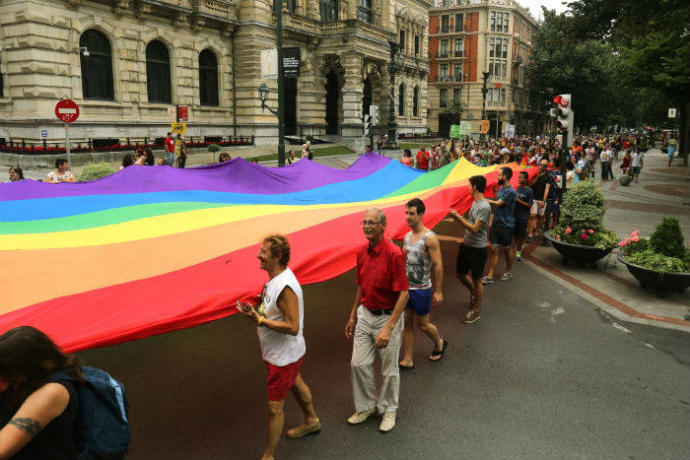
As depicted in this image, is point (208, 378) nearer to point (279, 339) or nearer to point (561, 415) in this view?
point (279, 339)

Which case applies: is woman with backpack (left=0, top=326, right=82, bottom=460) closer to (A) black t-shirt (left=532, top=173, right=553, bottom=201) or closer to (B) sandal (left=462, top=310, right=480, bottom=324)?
(B) sandal (left=462, top=310, right=480, bottom=324)

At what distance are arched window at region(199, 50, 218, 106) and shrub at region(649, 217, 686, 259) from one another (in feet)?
94.9

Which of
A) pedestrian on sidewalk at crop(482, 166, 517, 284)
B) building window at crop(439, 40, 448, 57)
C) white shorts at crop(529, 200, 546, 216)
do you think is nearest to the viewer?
pedestrian on sidewalk at crop(482, 166, 517, 284)

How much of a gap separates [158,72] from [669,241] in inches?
1099

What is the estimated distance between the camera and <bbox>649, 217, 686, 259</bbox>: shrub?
8.60 metres

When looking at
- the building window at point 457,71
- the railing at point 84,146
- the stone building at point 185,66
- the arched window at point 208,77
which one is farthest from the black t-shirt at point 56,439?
the building window at point 457,71

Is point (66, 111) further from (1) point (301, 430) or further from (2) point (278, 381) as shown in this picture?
(2) point (278, 381)

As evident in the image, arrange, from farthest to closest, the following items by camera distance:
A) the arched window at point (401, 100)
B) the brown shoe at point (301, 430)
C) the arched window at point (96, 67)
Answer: the arched window at point (401, 100)
the arched window at point (96, 67)
the brown shoe at point (301, 430)

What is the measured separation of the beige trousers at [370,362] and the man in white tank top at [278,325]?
2.35ft

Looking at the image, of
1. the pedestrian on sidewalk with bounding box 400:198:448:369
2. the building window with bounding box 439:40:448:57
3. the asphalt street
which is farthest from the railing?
the building window with bounding box 439:40:448:57

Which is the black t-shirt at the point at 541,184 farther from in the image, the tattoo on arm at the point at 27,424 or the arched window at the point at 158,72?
the arched window at the point at 158,72

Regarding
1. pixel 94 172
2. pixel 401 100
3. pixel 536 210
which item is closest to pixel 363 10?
pixel 401 100

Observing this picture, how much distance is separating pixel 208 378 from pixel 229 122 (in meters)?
29.6

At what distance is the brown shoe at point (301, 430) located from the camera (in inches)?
181
